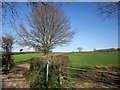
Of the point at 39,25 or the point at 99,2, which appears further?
the point at 39,25

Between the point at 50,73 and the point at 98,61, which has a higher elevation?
the point at 50,73

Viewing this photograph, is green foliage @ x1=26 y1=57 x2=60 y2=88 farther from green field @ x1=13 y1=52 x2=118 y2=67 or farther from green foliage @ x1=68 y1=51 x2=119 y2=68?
green field @ x1=13 y1=52 x2=118 y2=67

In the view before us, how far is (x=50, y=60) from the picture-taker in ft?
26.9

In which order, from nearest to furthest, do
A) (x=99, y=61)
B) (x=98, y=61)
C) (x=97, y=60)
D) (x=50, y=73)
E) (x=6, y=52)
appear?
(x=50, y=73) < (x=6, y=52) < (x=99, y=61) < (x=98, y=61) < (x=97, y=60)

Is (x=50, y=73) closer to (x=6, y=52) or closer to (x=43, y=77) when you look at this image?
(x=43, y=77)

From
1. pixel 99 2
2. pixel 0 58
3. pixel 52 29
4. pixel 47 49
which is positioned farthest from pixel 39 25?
pixel 99 2

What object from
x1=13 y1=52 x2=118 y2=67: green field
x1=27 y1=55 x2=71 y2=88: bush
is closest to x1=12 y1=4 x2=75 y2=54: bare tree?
x1=13 y1=52 x2=118 y2=67: green field

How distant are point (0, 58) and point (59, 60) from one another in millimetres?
10380

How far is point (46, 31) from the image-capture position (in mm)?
22281

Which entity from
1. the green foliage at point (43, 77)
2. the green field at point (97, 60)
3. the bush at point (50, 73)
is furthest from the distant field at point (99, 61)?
the green foliage at point (43, 77)

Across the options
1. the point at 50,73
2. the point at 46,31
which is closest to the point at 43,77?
the point at 50,73

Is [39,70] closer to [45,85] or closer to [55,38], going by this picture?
[45,85]

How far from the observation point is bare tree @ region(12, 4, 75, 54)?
21.9 metres

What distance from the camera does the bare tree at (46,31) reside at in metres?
21.9
